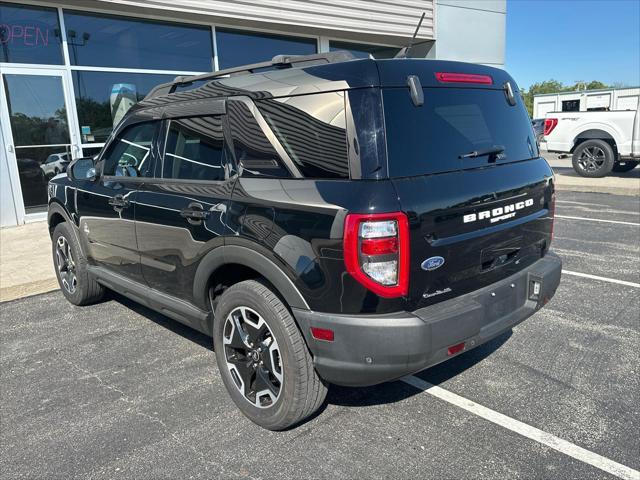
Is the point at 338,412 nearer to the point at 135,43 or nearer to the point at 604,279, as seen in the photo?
the point at 604,279

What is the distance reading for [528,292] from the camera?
9.90ft

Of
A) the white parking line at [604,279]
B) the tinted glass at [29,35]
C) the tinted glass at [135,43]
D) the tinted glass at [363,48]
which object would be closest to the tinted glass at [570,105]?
the tinted glass at [363,48]

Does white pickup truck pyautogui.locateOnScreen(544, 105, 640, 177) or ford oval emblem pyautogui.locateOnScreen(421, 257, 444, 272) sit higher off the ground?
white pickup truck pyautogui.locateOnScreen(544, 105, 640, 177)

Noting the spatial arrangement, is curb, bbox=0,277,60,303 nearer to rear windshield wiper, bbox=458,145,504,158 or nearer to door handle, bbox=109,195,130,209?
door handle, bbox=109,195,130,209

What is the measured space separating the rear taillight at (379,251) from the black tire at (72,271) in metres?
3.23

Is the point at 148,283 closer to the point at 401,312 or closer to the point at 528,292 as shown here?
the point at 401,312

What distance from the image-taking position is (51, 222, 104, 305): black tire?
4.66 meters

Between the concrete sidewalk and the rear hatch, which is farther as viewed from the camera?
the concrete sidewalk

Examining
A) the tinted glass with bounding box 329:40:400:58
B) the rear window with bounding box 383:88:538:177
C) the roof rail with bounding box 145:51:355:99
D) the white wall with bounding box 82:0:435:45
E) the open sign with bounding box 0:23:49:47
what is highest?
the white wall with bounding box 82:0:435:45

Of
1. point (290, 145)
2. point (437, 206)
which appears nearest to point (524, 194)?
point (437, 206)

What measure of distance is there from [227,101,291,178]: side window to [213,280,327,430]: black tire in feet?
2.00

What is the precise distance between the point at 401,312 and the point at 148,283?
6.96 ft

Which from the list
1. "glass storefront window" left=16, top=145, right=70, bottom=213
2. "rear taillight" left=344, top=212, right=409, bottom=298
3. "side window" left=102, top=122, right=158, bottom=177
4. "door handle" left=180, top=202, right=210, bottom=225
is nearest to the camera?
"rear taillight" left=344, top=212, right=409, bottom=298

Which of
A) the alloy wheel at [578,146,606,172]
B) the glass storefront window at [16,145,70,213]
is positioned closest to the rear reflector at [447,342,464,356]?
the glass storefront window at [16,145,70,213]
